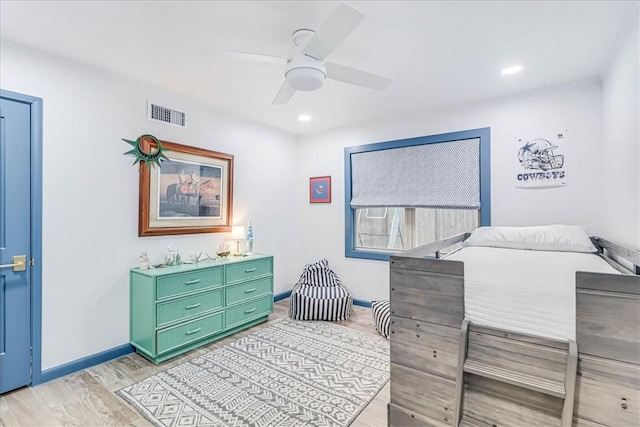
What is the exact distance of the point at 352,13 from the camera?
1425mm

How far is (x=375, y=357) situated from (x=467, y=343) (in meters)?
1.41

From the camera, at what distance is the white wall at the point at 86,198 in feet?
7.50

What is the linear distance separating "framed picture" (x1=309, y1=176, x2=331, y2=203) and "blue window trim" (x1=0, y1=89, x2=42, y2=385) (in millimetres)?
3009

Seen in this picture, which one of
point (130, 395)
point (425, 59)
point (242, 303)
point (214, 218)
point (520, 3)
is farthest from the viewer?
point (214, 218)

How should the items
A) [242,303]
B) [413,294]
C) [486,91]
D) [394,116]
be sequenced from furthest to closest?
[394,116]
[242,303]
[486,91]
[413,294]

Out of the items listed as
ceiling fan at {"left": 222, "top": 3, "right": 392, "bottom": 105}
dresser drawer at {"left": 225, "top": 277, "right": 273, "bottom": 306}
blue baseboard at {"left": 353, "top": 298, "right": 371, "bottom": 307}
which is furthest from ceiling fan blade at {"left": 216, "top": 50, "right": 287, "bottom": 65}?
blue baseboard at {"left": 353, "top": 298, "right": 371, "bottom": 307}

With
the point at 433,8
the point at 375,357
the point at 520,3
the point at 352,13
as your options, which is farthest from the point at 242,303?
the point at 520,3

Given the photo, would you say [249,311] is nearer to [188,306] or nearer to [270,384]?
[188,306]

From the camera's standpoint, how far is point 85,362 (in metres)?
2.45

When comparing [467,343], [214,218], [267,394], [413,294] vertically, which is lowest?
[267,394]

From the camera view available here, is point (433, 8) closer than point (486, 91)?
Yes

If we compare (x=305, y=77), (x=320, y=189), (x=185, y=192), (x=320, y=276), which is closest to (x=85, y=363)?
(x=185, y=192)

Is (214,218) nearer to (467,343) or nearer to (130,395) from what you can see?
(130,395)

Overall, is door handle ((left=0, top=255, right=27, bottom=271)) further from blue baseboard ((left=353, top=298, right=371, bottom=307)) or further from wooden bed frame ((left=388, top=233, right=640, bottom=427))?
blue baseboard ((left=353, top=298, right=371, bottom=307))
